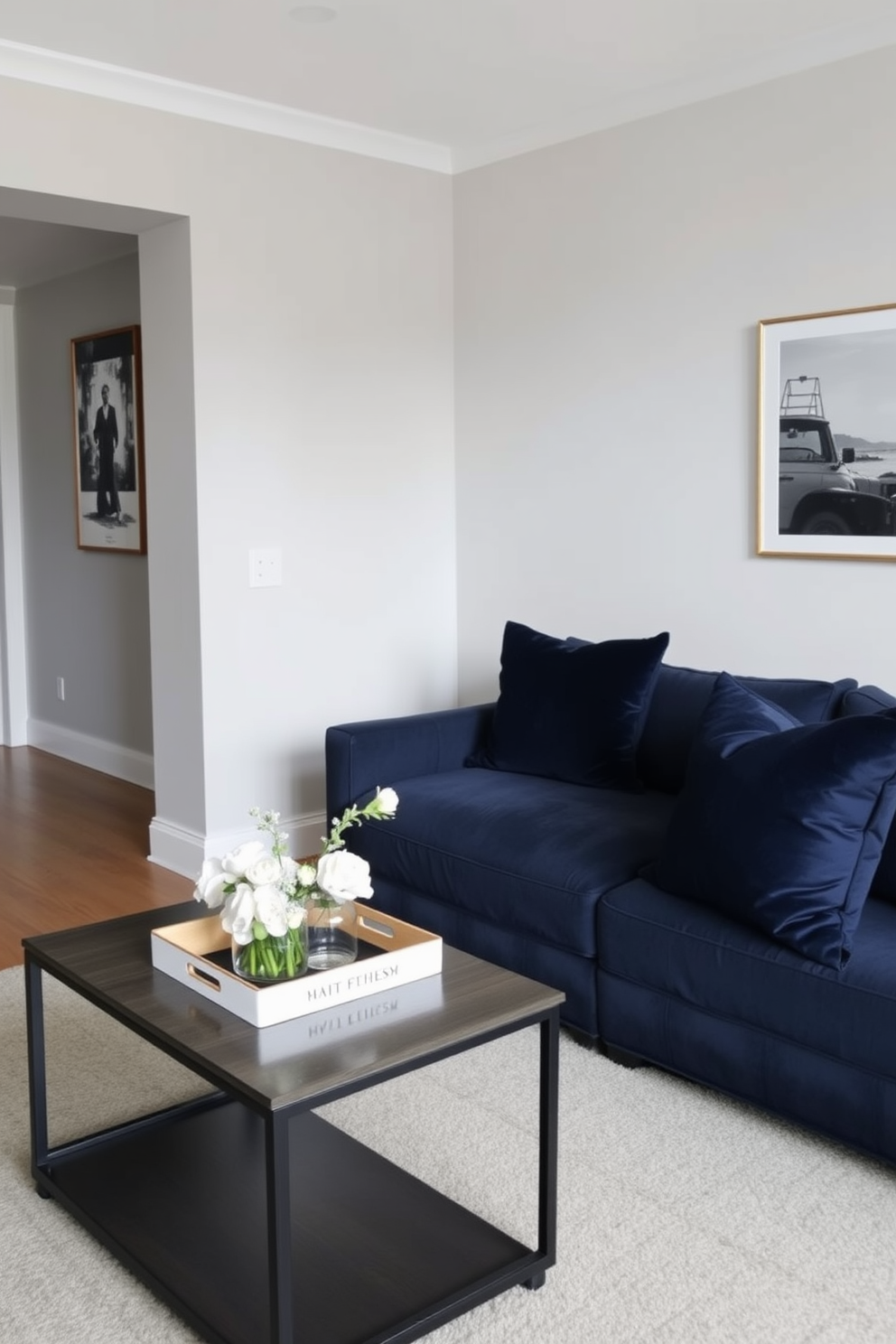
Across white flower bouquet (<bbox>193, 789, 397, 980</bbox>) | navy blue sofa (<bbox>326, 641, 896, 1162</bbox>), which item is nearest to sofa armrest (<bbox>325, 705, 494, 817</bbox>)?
navy blue sofa (<bbox>326, 641, 896, 1162</bbox>)

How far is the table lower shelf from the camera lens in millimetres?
1958

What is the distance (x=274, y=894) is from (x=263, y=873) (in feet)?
0.13

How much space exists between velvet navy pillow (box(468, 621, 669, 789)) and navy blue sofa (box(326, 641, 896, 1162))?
0.05 metres

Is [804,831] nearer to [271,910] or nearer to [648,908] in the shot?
[648,908]

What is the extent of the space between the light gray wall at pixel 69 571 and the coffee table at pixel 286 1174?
349 centimetres

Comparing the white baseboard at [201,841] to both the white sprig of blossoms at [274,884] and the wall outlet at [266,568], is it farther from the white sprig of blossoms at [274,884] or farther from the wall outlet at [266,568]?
the white sprig of blossoms at [274,884]

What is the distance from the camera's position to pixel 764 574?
383 cm

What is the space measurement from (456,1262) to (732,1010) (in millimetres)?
819

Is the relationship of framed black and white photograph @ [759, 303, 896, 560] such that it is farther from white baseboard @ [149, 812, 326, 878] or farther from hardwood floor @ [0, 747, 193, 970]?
hardwood floor @ [0, 747, 193, 970]

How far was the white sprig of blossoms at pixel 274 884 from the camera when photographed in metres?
2.01

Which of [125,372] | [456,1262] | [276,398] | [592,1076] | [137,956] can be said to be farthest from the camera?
[125,372]

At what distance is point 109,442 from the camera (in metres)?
5.81

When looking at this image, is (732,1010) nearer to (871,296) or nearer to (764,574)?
(764,574)

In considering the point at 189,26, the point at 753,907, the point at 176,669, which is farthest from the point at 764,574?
the point at 189,26
